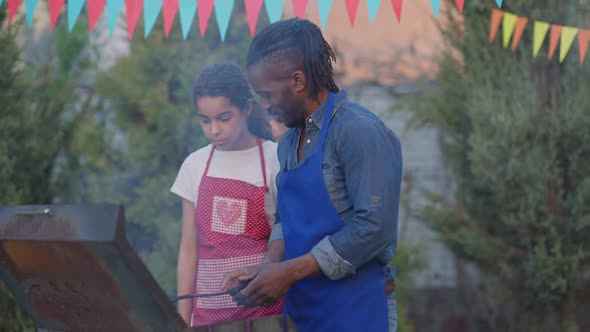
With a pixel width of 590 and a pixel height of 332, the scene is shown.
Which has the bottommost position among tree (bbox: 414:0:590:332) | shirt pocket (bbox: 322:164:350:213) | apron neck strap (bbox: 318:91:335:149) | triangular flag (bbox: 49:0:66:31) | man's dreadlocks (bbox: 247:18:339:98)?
tree (bbox: 414:0:590:332)

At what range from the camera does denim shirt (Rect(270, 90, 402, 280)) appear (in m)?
2.24

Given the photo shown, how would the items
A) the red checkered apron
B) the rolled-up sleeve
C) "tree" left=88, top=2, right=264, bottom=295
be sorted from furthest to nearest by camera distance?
"tree" left=88, top=2, right=264, bottom=295
the red checkered apron
the rolled-up sleeve

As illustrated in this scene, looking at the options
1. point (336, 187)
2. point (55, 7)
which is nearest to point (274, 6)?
point (55, 7)

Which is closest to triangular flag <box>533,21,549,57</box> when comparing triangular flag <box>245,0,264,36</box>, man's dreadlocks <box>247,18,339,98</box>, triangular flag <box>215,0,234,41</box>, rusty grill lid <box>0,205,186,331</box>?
triangular flag <box>245,0,264,36</box>

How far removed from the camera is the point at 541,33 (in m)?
4.97

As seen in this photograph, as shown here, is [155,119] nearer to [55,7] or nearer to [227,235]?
[55,7]

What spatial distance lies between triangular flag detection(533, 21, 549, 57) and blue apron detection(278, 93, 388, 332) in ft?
9.54

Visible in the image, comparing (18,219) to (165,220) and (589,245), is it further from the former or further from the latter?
(589,245)

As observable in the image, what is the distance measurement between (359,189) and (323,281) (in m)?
0.34

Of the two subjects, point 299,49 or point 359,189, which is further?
point 299,49

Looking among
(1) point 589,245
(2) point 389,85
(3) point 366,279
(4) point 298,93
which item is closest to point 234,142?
(4) point 298,93

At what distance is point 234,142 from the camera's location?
306 centimetres

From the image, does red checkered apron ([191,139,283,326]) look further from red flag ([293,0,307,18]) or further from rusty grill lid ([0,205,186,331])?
red flag ([293,0,307,18])

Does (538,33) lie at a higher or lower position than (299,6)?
lower
